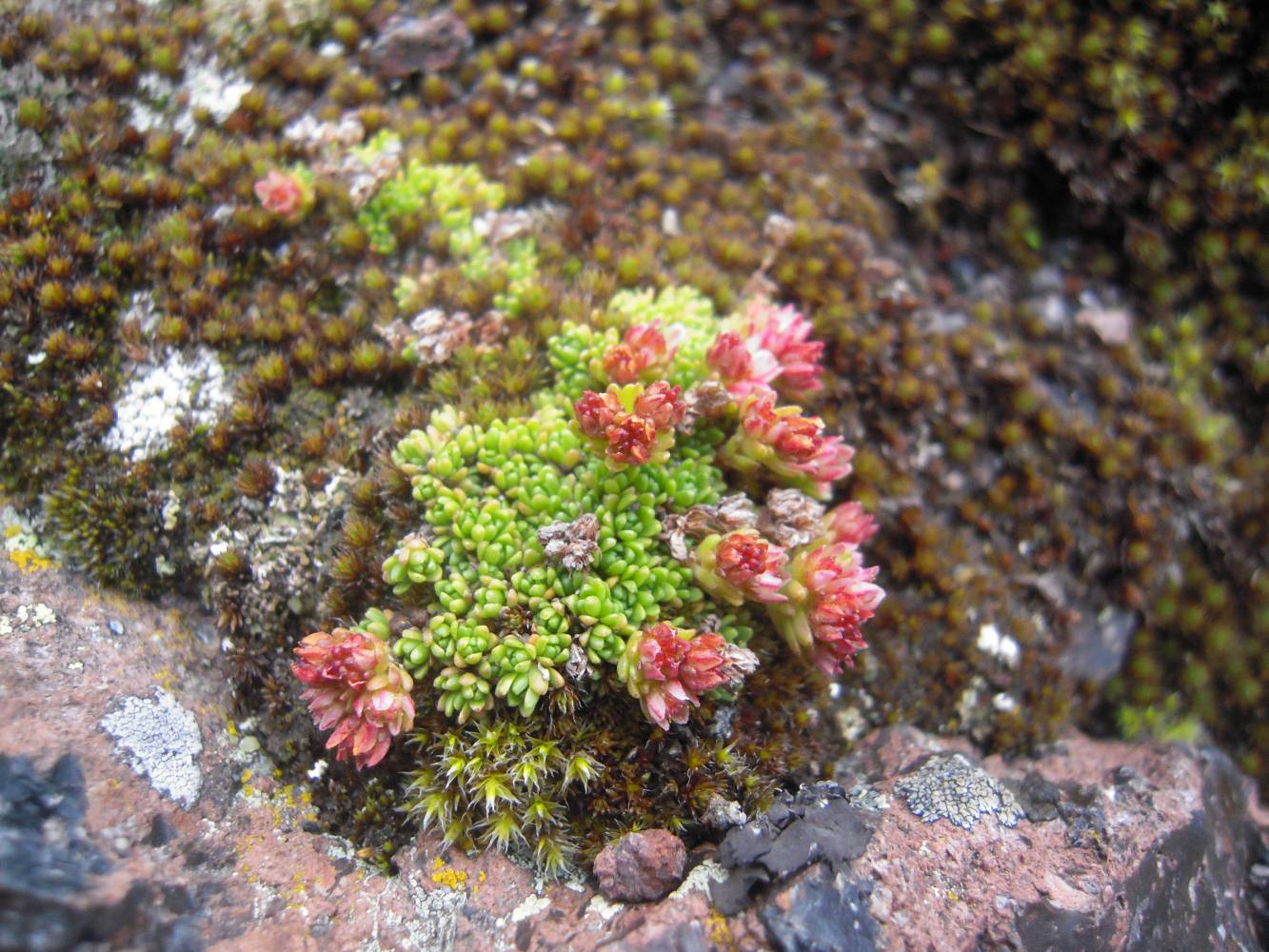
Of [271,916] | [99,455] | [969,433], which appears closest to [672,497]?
[969,433]

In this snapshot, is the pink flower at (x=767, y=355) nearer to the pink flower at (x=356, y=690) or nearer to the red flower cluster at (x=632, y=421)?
the red flower cluster at (x=632, y=421)

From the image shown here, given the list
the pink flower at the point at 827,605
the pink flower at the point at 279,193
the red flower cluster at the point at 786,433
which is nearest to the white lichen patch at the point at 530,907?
the pink flower at the point at 827,605

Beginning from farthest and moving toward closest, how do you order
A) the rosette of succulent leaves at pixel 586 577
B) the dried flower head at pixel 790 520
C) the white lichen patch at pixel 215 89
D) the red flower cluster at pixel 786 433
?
the white lichen patch at pixel 215 89, the dried flower head at pixel 790 520, the red flower cluster at pixel 786 433, the rosette of succulent leaves at pixel 586 577

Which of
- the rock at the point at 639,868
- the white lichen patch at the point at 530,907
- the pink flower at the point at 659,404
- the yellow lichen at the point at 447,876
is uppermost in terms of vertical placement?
the pink flower at the point at 659,404

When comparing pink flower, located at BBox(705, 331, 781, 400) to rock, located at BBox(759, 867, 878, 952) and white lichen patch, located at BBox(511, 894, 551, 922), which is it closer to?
rock, located at BBox(759, 867, 878, 952)

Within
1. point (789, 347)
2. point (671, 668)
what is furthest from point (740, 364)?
point (671, 668)

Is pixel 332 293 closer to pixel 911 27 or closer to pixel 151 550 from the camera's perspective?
pixel 151 550
